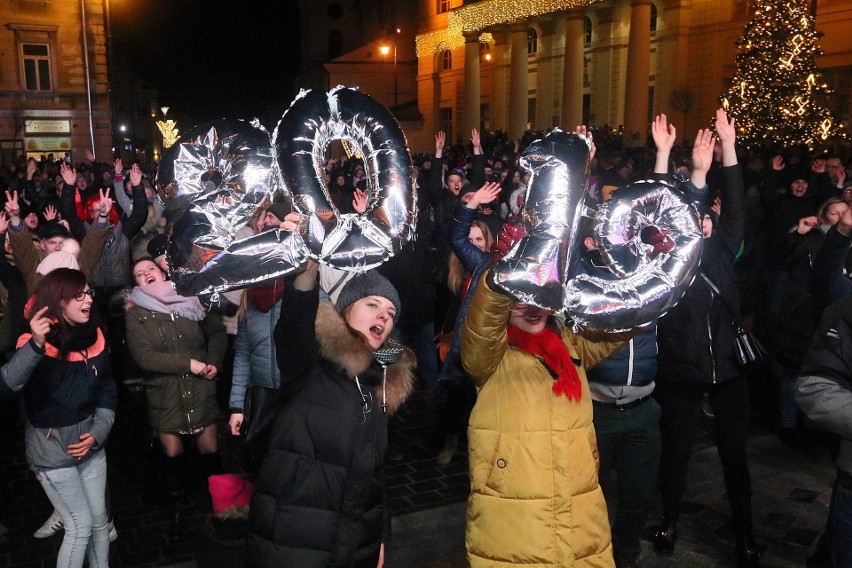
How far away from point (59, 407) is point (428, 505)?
104 inches

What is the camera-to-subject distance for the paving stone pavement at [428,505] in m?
4.64

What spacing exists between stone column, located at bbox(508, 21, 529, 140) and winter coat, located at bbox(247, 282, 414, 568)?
35496 mm

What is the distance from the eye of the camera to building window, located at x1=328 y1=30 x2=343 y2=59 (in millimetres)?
65875

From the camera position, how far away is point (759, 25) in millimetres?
15336

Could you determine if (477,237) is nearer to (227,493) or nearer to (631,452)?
(631,452)

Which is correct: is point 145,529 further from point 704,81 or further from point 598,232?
point 704,81

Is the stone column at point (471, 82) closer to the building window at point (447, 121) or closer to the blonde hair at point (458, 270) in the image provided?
the building window at point (447, 121)

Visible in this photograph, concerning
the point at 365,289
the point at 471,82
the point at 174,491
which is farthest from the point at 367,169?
the point at 471,82

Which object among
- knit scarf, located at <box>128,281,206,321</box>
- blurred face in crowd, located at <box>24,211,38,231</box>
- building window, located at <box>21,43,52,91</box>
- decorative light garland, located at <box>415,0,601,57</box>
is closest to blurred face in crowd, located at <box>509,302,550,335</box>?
knit scarf, located at <box>128,281,206,321</box>

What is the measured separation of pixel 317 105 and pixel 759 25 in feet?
50.0

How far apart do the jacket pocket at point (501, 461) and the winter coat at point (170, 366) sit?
8.79ft

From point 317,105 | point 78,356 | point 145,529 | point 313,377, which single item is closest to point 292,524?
point 313,377

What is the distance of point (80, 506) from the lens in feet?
12.8

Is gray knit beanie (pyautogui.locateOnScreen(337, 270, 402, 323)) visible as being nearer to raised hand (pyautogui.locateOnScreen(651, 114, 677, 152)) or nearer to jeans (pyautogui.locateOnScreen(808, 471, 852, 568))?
raised hand (pyautogui.locateOnScreen(651, 114, 677, 152))
